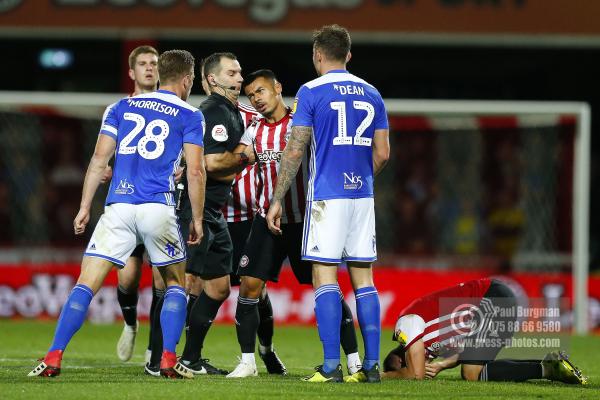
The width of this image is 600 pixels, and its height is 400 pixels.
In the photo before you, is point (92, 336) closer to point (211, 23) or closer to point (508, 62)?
point (211, 23)

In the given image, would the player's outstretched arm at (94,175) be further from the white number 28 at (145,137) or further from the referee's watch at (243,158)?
the referee's watch at (243,158)

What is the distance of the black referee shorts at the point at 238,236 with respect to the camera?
844cm

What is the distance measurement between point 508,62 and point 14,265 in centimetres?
919

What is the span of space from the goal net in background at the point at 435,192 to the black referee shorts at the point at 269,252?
7898mm

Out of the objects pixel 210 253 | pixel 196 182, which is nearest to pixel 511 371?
pixel 210 253

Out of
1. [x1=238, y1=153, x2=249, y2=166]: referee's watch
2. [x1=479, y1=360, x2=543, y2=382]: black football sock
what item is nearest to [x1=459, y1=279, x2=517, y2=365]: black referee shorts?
[x1=479, y1=360, x2=543, y2=382]: black football sock

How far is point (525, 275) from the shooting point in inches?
570

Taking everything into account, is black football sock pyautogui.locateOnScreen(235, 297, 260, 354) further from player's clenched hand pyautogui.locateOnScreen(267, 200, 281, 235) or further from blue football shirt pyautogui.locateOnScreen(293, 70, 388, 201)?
blue football shirt pyautogui.locateOnScreen(293, 70, 388, 201)

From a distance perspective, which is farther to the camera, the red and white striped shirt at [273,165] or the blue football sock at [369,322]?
the red and white striped shirt at [273,165]

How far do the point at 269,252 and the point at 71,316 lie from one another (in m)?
1.38

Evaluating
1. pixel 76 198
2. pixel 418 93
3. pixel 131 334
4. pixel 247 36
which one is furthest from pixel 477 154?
pixel 131 334

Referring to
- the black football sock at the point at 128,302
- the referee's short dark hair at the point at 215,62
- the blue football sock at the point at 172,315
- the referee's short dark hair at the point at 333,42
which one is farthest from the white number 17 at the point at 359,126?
the black football sock at the point at 128,302

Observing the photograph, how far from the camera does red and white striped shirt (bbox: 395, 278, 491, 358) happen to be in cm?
768

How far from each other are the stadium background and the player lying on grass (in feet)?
19.7
